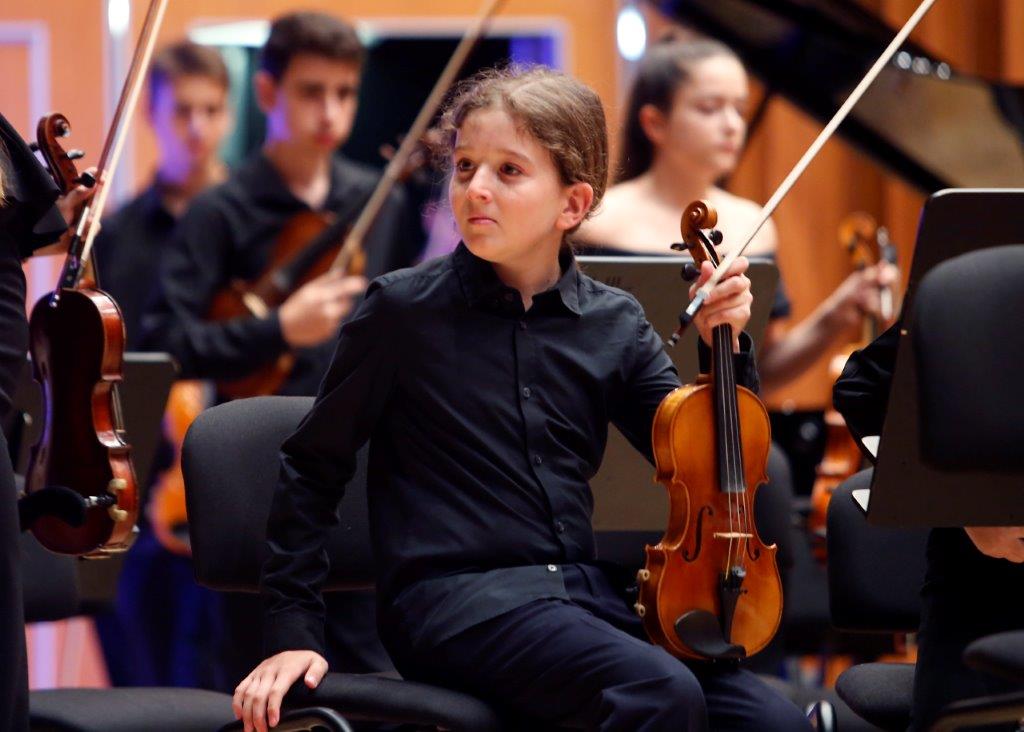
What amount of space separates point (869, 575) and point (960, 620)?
0.29 m

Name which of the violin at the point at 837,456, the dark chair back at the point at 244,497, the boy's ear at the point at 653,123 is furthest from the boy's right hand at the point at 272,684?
the boy's ear at the point at 653,123

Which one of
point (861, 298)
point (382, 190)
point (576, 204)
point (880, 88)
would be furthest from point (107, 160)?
point (880, 88)

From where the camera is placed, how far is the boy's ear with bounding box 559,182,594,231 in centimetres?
200

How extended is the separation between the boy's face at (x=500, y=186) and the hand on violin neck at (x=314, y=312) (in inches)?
49.2

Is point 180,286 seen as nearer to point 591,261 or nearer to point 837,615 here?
point 591,261

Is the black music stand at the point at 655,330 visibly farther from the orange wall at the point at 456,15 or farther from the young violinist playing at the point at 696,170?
the orange wall at the point at 456,15

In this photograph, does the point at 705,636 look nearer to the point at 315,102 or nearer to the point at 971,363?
the point at 971,363

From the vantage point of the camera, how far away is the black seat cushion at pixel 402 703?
176 centimetres

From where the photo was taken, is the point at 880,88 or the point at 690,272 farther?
the point at 880,88

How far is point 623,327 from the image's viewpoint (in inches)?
79.4

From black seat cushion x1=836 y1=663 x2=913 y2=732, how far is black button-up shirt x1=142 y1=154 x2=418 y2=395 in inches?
56.7

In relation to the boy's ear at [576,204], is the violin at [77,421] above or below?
below

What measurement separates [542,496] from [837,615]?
0.49 metres

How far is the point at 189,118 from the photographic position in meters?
4.15
